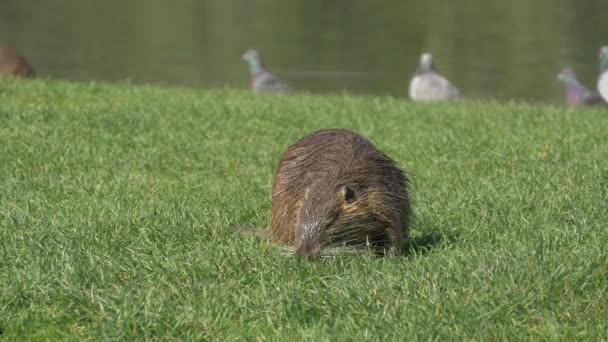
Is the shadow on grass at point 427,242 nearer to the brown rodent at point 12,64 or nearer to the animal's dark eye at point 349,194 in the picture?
the animal's dark eye at point 349,194

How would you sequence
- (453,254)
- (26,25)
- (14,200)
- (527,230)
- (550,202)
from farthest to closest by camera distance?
(26,25), (14,200), (550,202), (527,230), (453,254)

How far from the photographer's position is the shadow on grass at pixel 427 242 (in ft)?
→ 19.1

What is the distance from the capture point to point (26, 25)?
31688mm

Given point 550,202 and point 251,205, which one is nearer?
point 550,202

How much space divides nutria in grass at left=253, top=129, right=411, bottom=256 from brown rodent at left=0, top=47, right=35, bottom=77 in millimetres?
9865

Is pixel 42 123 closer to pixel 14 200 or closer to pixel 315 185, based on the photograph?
pixel 14 200

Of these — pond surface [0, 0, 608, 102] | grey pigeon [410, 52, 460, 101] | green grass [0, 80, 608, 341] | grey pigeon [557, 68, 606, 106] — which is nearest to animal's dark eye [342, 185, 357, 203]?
green grass [0, 80, 608, 341]

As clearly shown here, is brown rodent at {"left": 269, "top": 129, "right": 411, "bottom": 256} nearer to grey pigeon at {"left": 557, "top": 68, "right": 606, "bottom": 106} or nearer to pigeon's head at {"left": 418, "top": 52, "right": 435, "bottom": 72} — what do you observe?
pigeon's head at {"left": 418, "top": 52, "right": 435, "bottom": 72}

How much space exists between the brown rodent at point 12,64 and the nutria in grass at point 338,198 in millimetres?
9865

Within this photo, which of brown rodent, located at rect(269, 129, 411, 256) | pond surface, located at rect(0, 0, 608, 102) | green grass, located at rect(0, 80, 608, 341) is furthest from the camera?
pond surface, located at rect(0, 0, 608, 102)

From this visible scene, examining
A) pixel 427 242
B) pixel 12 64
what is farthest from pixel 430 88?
pixel 427 242

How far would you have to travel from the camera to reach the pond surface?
83.6 feet

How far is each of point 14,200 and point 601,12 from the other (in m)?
34.7

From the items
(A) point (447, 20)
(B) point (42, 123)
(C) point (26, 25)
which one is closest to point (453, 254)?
(B) point (42, 123)
